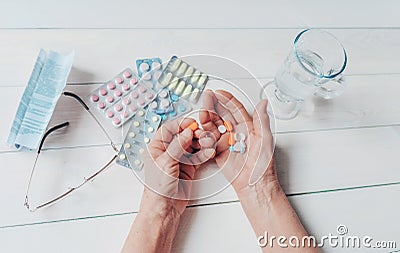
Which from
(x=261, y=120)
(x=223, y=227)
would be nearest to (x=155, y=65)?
(x=261, y=120)

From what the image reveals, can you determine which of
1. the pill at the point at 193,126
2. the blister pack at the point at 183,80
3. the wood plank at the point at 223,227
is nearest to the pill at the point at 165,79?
the blister pack at the point at 183,80

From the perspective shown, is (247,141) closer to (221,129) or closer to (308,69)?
(221,129)

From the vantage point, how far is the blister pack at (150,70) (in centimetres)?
84

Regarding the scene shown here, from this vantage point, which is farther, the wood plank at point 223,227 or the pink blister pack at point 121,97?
the pink blister pack at point 121,97

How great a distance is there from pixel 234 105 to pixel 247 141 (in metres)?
0.07

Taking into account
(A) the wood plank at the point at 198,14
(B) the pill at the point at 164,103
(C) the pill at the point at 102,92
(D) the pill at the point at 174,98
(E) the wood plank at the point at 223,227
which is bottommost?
(E) the wood plank at the point at 223,227

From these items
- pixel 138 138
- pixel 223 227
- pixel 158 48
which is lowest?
pixel 223 227

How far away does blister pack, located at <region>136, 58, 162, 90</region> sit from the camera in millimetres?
838

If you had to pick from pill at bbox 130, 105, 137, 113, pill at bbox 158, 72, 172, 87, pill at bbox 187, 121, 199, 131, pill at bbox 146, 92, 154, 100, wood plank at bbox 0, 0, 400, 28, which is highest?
wood plank at bbox 0, 0, 400, 28

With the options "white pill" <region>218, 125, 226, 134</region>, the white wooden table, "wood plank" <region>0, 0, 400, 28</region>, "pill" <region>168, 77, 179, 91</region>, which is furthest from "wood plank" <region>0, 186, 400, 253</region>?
"wood plank" <region>0, 0, 400, 28</region>

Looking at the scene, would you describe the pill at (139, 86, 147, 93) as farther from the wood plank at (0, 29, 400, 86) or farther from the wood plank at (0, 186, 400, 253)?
the wood plank at (0, 186, 400, 253)

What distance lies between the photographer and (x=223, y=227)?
0.75 m

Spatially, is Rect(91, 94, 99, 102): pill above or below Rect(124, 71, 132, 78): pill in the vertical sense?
below

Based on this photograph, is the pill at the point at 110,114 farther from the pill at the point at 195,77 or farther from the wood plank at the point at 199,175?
the pill at the point at 195,77
